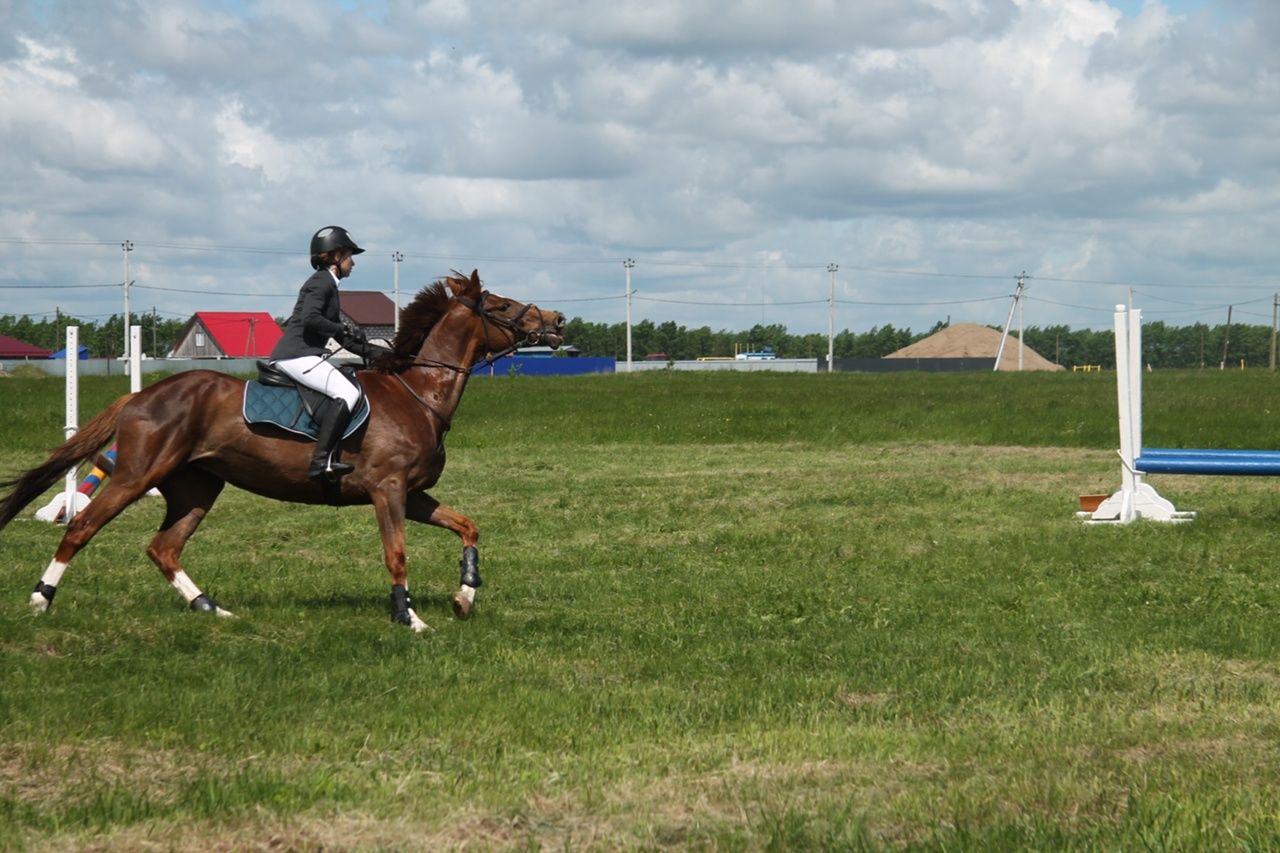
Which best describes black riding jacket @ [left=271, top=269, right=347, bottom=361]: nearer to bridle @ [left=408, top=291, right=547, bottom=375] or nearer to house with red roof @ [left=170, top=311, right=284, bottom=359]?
bridle @ [left=408, top=291, right=547, bottom=375]

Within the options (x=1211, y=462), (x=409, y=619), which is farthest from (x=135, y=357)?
(x=1211, y=462)

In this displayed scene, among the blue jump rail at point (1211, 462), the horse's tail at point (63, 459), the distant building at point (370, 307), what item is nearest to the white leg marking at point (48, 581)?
the horse's tail at point (63, 459)

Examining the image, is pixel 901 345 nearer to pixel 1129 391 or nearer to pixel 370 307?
pixel 370 307

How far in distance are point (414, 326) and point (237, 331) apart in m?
121

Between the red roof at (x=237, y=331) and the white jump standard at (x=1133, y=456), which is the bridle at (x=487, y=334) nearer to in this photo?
the white jump standard at (x=1133, y=456)

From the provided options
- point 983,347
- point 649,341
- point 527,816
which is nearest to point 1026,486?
point 527,816

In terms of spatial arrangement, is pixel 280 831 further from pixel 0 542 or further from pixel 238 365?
pixel 238 365

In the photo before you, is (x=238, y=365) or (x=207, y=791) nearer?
(x=207, y=791)

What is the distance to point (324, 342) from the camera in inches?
424

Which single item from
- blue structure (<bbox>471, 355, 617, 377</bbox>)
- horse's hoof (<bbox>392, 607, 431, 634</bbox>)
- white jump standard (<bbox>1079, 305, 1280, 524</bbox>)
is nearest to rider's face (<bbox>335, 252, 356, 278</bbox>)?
horse's hoof (<bbox>392, 607, 431, 634</bbox>)

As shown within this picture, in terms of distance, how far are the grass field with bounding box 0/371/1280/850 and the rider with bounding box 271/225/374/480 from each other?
1.16 meters

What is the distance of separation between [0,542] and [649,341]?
157 m

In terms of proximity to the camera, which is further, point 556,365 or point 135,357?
point 556,365

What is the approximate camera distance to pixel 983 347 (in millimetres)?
155000
